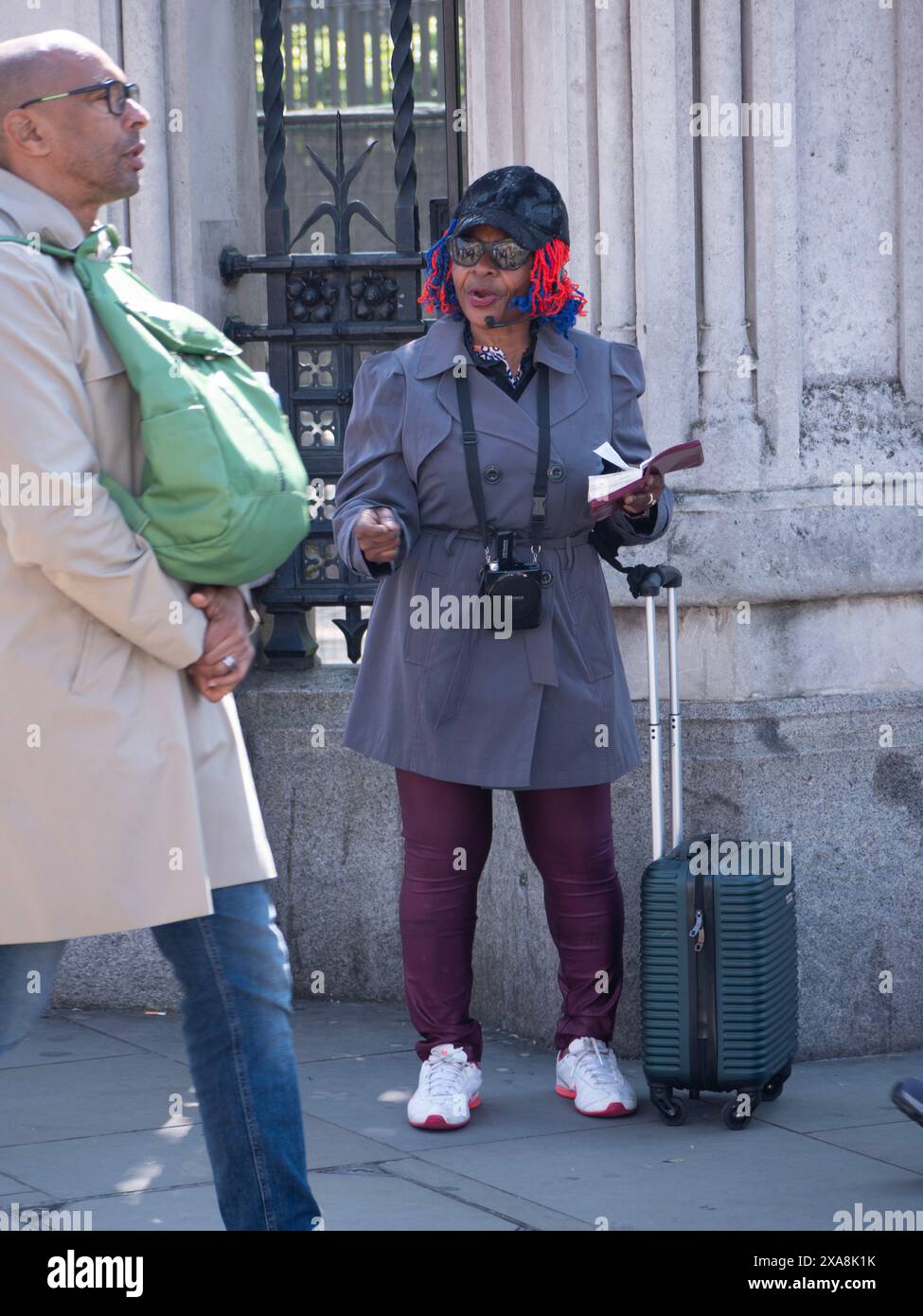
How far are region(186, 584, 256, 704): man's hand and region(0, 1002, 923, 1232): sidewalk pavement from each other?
126cm

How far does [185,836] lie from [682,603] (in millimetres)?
2402

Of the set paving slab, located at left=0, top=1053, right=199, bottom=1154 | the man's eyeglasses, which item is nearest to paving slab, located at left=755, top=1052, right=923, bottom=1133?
paving slab, located at left=0, top=1053, right=199, bottom=1154

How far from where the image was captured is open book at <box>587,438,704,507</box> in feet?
13.2

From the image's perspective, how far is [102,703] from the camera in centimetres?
285

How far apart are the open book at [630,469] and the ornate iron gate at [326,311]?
1.53 metres

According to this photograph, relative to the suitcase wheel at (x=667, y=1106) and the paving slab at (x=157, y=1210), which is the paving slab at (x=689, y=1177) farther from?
the paving slab at (x=157, y=1210)

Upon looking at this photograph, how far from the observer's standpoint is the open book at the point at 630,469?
4031 mm

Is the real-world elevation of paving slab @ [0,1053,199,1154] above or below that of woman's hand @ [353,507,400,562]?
below

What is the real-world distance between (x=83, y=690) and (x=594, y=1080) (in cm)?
209

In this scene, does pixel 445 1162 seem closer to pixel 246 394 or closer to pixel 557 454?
pixel 557 454

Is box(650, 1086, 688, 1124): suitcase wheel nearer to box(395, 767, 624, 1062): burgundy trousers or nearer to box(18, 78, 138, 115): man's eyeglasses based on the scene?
box(395, 767, 624, 1062): burgundy trousers

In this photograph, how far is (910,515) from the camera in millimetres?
5098

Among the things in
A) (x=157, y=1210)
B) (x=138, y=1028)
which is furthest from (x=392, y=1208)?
(x=138, y=1028)
